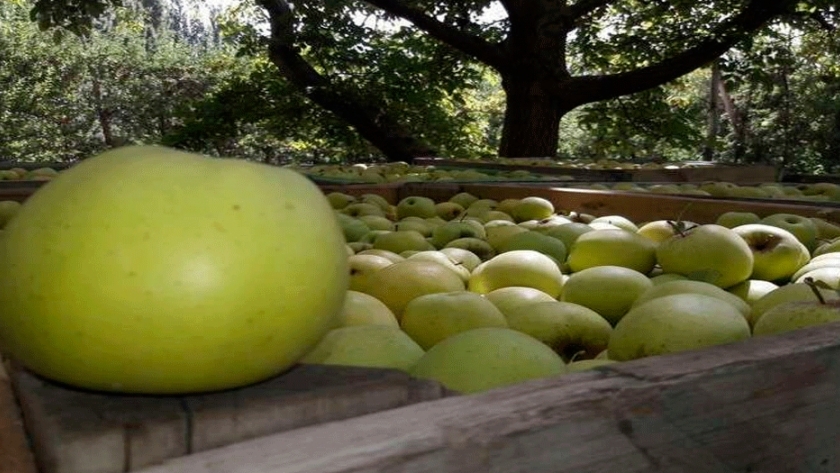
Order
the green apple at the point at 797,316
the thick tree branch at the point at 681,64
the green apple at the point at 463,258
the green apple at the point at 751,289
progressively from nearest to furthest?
1. the green apple at the point at 797,316
2. the green apple at the point at 751,289
3. the green apple at the point at 463,258
4. the thick tree branch at the point at 681,64

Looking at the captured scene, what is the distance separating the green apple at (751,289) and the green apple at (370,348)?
3.56 ft

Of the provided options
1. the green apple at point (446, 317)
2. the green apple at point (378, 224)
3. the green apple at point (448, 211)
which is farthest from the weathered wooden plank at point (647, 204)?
the green apple at point (446, 317)

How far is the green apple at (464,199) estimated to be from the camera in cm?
383

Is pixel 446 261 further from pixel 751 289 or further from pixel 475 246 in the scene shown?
pixel 751 289

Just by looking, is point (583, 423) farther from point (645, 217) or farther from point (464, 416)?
point (645, 217)

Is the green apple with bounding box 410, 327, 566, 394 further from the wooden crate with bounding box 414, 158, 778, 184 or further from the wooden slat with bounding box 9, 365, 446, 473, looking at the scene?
the wooden crate with bounding box 414, 158, 778, 184

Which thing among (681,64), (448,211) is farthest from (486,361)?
(681,64)

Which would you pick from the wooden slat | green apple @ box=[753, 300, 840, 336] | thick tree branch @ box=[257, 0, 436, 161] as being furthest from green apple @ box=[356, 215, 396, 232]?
thick tree branch @ box=[257, 0, 436, 161]

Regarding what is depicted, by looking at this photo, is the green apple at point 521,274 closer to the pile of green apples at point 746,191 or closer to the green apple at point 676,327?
the green apple at point 676,327

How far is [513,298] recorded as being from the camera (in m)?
1.75

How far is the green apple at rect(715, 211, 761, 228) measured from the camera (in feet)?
8.82

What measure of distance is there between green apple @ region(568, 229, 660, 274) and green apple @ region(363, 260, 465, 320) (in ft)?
1.61

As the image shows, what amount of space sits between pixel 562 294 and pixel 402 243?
2.10ft

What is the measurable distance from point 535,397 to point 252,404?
23cm
